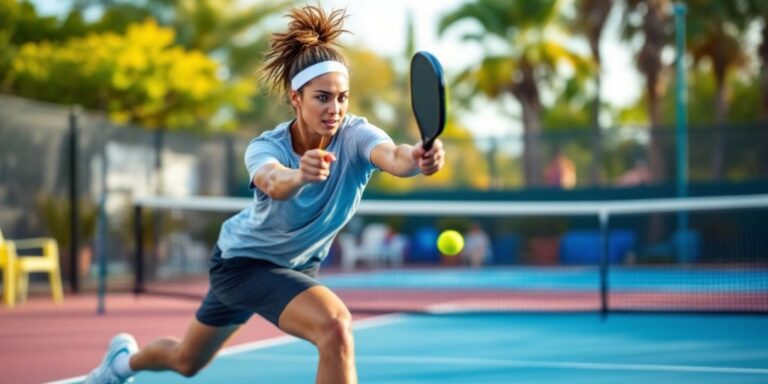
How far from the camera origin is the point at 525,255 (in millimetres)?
21859

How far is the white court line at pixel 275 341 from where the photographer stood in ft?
21.4

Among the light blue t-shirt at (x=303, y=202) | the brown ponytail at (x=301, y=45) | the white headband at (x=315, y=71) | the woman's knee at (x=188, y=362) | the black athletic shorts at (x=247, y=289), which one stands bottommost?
the woman's knee at (x=188, y=362)

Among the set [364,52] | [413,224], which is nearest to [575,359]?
[413,224]

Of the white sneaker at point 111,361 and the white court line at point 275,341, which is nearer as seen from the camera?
the white sneaker at point 111,361

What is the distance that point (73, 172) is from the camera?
1451cm

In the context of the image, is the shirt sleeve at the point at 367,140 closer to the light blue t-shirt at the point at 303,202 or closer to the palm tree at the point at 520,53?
the light blue t-shirt at the point at 303,202

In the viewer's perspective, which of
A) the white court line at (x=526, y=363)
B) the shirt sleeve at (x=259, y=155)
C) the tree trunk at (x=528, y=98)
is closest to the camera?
the shirt sleeve at (x=259, y=155)

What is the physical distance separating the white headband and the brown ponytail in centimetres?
3

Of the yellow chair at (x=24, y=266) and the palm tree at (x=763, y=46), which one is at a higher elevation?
→ the palm tree at (x=763, y=46)

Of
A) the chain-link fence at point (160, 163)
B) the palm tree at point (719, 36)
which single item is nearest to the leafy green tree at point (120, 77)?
the chain-link fence at point (160, 163)

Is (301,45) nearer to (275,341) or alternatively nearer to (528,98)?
(275,341)

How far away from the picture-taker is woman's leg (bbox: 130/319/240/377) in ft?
15.6

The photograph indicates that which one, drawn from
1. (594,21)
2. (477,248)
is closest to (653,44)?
(594,21)

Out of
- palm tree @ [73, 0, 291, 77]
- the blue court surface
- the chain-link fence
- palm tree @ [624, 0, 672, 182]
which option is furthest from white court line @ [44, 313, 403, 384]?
palm tree @ [73, 0, 291, 77]
